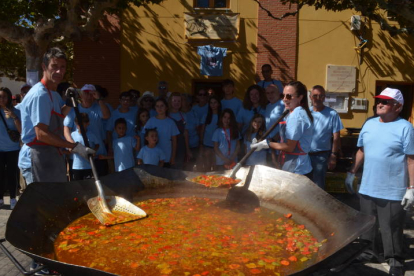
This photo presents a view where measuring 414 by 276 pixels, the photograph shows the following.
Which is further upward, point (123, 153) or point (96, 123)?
point (96, 123)

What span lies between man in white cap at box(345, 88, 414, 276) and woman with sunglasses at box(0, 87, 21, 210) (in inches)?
215

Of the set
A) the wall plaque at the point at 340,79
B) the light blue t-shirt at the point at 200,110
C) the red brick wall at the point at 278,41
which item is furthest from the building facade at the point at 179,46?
the light blue t-shirt at the point at 200,110

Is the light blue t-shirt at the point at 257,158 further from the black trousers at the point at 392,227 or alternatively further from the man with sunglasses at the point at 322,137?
the black trousers at the point at 392,227

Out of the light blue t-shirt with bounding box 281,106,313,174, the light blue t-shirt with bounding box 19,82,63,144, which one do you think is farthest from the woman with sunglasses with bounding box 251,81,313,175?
the light blue t-shirt with bounding box 19,82,63,144

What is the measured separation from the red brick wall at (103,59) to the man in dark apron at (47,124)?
8.98 meters

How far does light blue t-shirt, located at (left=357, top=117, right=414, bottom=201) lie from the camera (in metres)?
3.54

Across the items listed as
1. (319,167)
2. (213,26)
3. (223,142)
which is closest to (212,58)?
(213,26)

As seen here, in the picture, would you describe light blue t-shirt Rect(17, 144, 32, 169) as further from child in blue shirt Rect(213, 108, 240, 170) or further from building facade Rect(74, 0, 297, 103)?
building facade Rect(74, 0, 297, 103)

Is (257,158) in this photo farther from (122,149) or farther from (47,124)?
(47,124)

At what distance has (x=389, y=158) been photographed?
361 centimetres

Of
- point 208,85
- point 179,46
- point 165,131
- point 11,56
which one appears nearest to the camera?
point 165,131

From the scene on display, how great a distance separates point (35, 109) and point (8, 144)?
3.33 meters

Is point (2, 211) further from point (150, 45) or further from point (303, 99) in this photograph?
point (150, 45)

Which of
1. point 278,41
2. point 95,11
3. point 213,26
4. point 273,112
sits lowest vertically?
point 273,112
